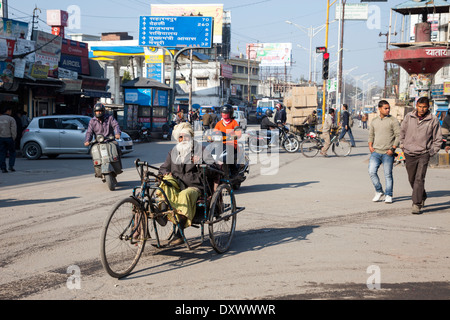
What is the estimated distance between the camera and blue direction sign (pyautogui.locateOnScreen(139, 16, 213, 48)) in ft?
130

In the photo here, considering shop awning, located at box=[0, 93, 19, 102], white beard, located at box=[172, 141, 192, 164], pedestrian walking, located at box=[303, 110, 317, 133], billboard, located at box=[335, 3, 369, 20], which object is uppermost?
billboard, located at box=[335, 3, 369, 20]

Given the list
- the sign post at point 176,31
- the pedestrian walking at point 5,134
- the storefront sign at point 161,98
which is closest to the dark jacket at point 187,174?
the pedestrian walking at point 5,134

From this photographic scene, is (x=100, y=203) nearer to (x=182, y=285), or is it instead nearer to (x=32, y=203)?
(x=32, y=203)

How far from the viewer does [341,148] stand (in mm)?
21234

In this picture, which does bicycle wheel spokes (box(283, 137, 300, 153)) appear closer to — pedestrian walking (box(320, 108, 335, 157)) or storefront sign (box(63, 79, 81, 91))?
pedestrian walking (box(320, 108, 335, 157))

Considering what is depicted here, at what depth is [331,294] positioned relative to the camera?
15.7 ft

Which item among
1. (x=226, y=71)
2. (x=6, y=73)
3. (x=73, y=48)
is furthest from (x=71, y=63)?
(x=226, y=71)

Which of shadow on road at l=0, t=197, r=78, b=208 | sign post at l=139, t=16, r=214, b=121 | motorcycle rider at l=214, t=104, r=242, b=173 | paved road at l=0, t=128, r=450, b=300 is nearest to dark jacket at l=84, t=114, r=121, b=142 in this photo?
paved road at l=0, t=128, r=450, b=300

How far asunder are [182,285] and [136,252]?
743 millimetres

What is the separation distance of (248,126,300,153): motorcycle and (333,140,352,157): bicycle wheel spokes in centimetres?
183

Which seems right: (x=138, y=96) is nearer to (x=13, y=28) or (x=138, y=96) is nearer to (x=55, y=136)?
(x=13, y=28)

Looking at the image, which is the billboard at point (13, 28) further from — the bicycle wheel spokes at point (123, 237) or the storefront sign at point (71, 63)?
the bicycle wheel spokes at point (123, 237)

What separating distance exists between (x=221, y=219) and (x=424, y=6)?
14902 millimetres

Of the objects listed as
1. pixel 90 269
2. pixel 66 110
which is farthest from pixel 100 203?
pixel 66 110
